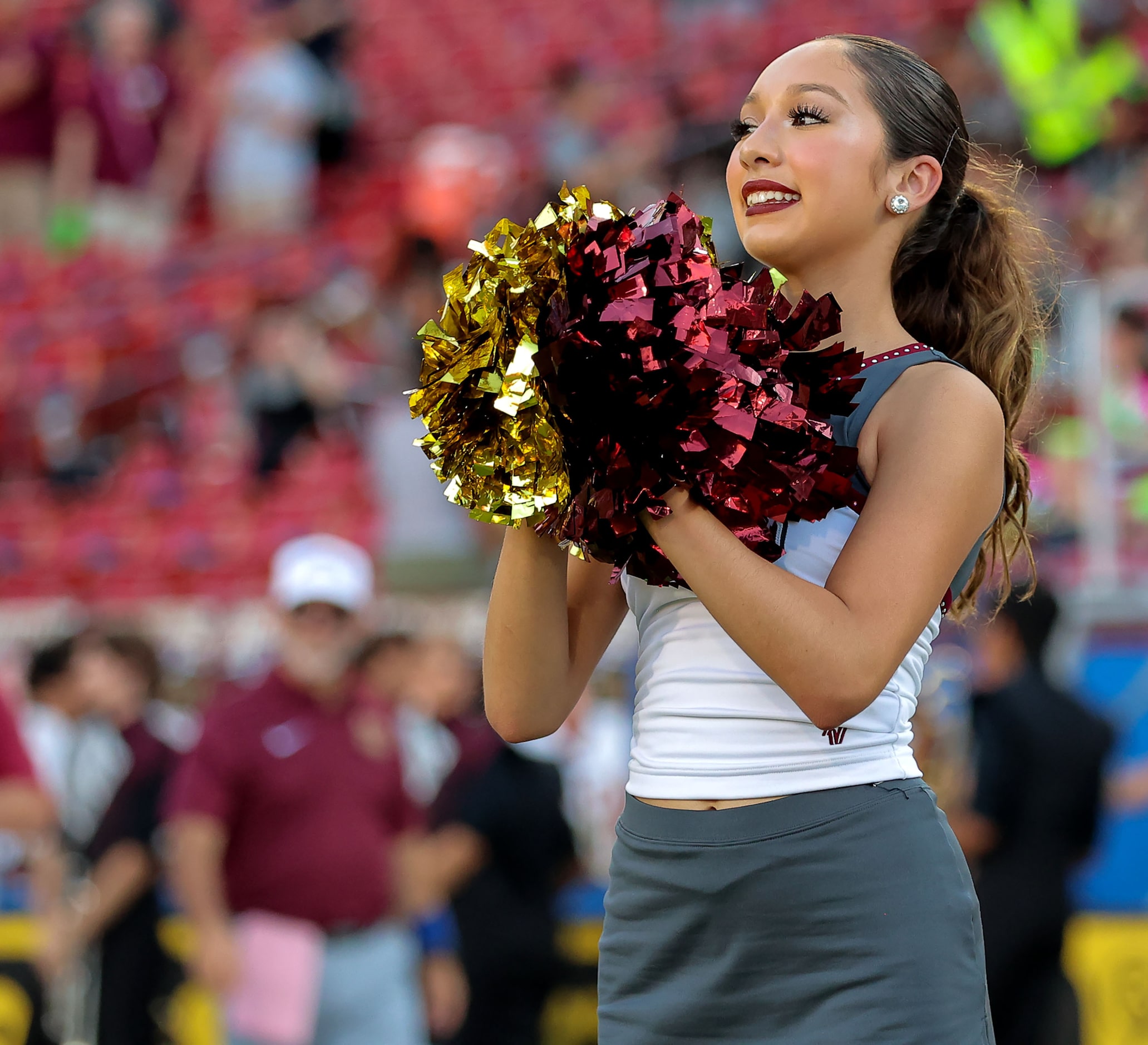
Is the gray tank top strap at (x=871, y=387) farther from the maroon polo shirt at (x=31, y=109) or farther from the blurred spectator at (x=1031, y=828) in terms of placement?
the maroon polo shirt at (x=31, y=109)

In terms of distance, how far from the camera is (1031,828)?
14.4 ft

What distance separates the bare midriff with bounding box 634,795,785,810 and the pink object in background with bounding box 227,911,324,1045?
286 centimetres

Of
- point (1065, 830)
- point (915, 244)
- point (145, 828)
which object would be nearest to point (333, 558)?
point (145, 828)

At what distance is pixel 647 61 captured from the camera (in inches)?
426

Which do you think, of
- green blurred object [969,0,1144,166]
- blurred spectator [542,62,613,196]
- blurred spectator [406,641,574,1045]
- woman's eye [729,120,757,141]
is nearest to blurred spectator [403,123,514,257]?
blurred spectator [542,62,613,196]

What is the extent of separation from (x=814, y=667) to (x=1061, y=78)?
728 centimetres

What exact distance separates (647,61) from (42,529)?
4889mm

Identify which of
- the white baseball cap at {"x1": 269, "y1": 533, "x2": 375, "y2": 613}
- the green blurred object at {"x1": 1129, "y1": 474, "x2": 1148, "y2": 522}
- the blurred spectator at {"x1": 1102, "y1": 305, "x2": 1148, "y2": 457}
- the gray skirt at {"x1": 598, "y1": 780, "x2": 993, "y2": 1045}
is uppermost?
the gray skirt at {"x1": 598, "y1": 780, "x2": 993, "y2": 1045}

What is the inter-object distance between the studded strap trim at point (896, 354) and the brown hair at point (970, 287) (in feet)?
0.45

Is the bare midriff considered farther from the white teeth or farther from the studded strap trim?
the white teeth

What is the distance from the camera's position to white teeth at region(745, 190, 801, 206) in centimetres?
161

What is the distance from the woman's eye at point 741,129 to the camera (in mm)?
1701

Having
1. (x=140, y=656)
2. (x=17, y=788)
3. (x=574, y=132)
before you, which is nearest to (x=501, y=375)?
(x=17, y=788)

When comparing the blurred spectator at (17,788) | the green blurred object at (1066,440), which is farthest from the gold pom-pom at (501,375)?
the green blurred object at (1066,440)
